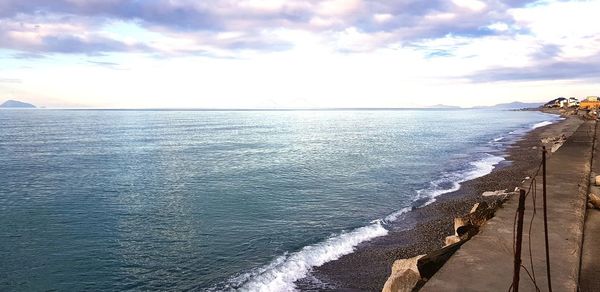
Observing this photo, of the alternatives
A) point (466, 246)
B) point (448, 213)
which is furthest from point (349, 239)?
point (466, 246)

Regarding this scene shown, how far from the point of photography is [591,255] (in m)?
10.1

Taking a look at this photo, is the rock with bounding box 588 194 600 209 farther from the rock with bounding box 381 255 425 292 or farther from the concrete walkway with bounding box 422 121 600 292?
the rock with bounding box 381 255 425 292

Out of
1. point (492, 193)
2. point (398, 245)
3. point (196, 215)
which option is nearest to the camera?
point (398, 245)

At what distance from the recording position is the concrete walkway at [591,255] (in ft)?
28.3

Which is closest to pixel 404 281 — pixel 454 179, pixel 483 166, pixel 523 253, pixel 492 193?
pixel 523 253

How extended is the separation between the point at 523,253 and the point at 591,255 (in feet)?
7.40

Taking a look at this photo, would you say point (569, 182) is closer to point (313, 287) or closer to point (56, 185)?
point (313, 287)

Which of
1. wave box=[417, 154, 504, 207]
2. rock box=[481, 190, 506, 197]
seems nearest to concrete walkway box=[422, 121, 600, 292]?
rock box=[481, 190, 506, 197]

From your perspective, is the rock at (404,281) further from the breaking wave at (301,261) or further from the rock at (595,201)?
the rock at (595,201)

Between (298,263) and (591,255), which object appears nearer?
(591,255)

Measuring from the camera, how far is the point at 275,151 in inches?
1927

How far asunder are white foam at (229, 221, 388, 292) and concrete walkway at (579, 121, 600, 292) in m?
7.22

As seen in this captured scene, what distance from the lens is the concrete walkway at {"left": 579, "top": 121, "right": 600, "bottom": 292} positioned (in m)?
8.63

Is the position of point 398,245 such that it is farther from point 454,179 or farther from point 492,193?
point 454,179
